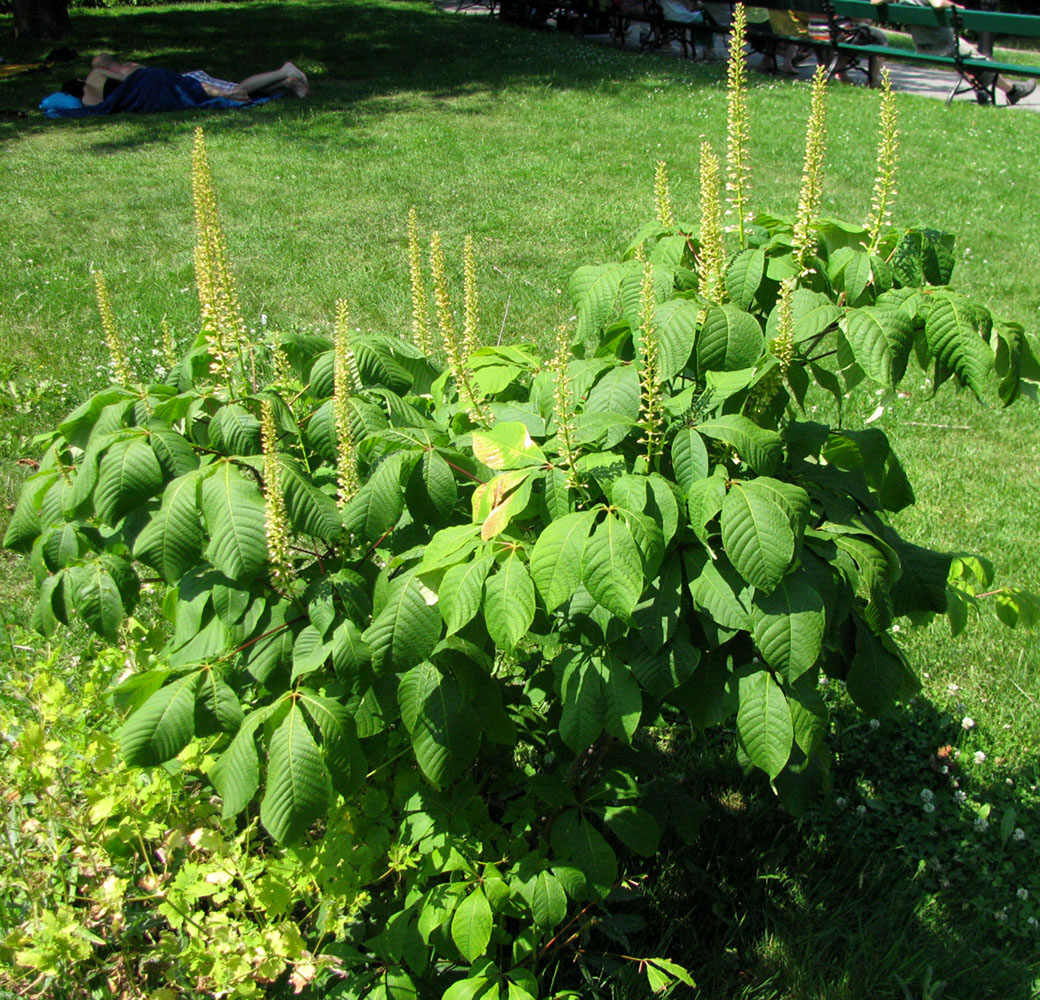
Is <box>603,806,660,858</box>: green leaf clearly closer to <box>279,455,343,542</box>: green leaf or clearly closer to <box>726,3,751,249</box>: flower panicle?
<box>279,455,343,542</box>: green leaf

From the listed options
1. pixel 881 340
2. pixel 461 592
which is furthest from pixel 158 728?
pixel 881 340

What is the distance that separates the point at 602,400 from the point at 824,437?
49 centimetres

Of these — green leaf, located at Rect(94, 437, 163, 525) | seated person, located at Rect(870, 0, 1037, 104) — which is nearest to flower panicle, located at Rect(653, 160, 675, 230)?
green leaf, located at Rect(94, 437, 163, 525)

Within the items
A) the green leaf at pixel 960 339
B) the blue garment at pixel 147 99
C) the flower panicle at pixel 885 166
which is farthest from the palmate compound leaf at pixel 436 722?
the blue garment at pixel 147 99

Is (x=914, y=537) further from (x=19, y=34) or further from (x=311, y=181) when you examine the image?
(x=19, y=34)

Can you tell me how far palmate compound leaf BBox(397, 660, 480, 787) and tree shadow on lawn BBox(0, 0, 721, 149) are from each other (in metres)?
11.4

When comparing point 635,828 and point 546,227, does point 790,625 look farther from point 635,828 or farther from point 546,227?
point 546,227

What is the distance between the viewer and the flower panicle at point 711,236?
192 centimetres

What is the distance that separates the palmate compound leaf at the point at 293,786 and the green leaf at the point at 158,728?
0.56ft

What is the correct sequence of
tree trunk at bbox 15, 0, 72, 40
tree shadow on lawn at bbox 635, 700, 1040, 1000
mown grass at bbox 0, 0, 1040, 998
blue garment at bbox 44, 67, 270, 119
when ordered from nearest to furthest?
tree shadow on lawn at bbox 635, 700, 1040, 1000 → mown grass at bbox 0, 0, 1040, 998 → blue garment at bbox 44, 67, 270, 119 → tree trunk at bbox 15, 0, 72, 40

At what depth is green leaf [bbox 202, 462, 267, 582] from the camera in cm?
178

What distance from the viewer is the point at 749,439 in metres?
1.75

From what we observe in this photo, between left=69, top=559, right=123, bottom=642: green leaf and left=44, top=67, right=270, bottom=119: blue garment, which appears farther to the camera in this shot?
left=44, top=67, right=270, bottom=119: blue garment

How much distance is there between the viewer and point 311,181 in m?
9.87
